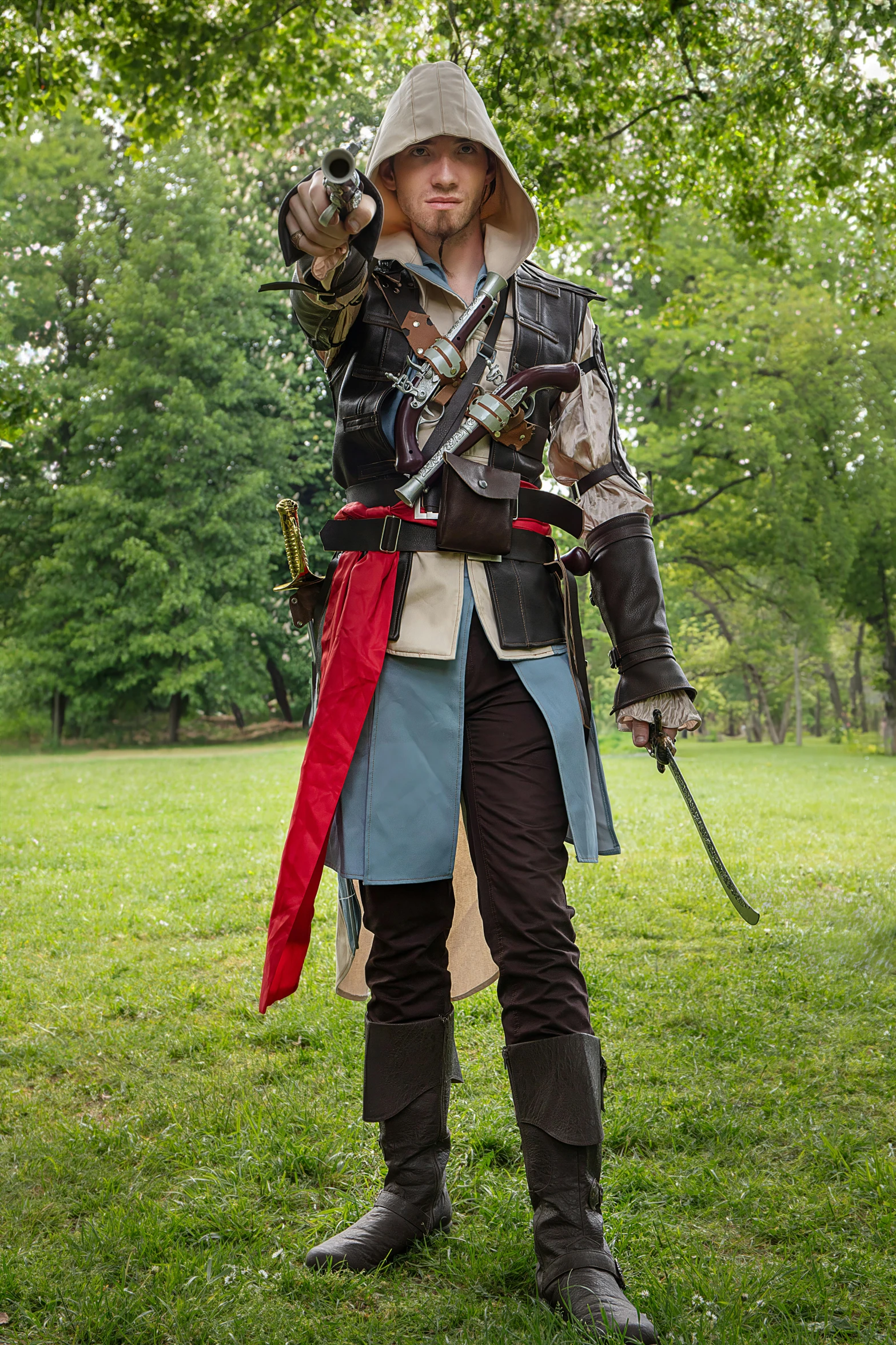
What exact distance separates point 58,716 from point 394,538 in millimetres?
27830

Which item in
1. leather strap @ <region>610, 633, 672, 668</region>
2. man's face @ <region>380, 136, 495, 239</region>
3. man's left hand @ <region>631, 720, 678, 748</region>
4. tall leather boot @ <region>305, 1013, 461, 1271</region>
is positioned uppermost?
man's face @ <region>380, 136, 495, 239</region>

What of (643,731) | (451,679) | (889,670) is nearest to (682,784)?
(643,731)

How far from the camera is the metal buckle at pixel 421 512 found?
2766 mm

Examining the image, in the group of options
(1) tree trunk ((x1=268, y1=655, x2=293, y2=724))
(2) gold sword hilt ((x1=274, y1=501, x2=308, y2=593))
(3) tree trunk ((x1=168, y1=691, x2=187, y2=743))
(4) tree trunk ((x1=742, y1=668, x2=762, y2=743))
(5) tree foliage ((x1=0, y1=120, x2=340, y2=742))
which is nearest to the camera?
(2) gold sword hilt ((x1=274, y1=501, x2=308, y2=593))

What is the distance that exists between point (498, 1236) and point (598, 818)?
1042 mm

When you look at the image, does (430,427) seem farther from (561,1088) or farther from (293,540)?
(561,1088)

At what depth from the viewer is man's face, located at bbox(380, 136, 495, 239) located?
9.29 ft

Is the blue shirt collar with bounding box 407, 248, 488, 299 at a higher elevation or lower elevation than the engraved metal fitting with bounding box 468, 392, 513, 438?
higher

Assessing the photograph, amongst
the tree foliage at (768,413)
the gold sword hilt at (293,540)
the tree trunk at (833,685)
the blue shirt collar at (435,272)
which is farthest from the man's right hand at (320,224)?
the tree trunk at (833,685)

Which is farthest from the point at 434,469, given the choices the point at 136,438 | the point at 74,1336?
the point at 136,438

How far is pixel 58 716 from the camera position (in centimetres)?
2880

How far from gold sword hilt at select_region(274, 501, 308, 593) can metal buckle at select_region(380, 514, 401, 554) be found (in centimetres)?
32

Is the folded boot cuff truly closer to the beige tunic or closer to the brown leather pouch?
the beige tunic

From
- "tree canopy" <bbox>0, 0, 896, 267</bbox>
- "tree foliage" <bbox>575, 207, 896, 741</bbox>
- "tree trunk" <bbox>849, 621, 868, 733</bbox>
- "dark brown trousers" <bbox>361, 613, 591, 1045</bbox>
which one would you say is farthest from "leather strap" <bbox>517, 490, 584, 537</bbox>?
"tree trunk" <bbox>849, 621, 868, 733</bbox>
